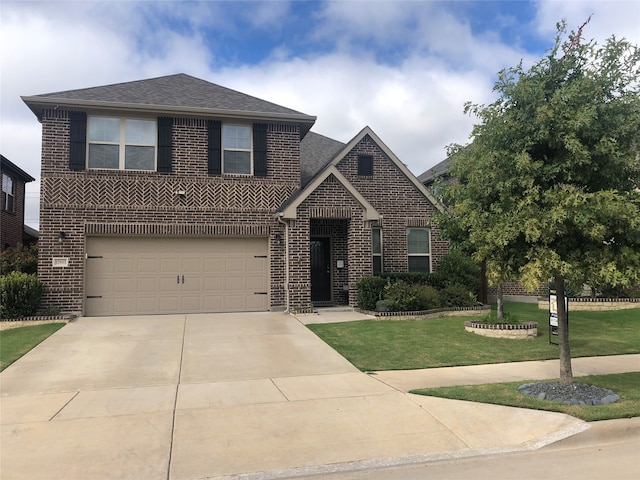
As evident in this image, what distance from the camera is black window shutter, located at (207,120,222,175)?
14.2 meters

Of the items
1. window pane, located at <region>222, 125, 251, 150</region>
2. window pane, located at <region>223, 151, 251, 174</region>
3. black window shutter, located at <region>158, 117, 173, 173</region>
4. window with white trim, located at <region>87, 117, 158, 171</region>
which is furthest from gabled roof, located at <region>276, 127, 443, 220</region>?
window with white trim, located at <region>87, 117, 158, 171</region>

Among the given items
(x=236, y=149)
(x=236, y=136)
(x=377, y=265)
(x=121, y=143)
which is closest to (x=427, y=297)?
(x=377, y=265)

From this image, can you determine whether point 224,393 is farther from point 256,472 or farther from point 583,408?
point 583,408

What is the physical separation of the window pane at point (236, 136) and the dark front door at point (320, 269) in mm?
3817

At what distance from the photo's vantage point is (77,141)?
13.3m

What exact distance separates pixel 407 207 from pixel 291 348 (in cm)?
860

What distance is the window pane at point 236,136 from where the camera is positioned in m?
14.5

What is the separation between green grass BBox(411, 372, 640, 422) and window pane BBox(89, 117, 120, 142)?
11485mm

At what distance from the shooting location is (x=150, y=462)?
14.3ft

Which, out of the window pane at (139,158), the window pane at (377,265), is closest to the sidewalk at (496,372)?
the window pane at (377,265)

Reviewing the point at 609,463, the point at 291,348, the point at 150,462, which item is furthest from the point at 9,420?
the point at 609,463

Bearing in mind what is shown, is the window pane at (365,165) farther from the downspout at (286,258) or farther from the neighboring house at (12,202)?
the neighboring house at (12,202)

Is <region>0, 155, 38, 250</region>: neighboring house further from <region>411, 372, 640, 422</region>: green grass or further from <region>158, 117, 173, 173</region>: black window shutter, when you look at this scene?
<region>411, 372, 640, 422</region>: green grass

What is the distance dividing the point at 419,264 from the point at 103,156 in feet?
34.7
